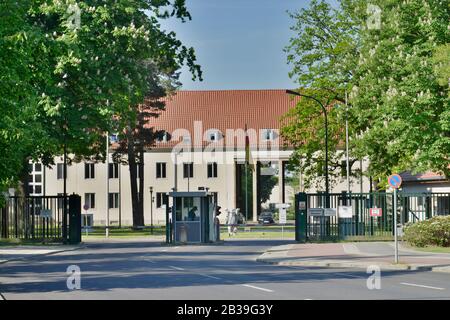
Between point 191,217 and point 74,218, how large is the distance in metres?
5.87

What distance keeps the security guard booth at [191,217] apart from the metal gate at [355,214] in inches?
174

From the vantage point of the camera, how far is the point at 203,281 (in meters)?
25.2

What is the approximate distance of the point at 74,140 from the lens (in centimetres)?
4722

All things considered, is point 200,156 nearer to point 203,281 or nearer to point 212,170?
point 212,170

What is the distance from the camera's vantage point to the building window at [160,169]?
11412cm

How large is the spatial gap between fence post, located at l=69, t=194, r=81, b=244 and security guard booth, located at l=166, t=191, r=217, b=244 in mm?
4451

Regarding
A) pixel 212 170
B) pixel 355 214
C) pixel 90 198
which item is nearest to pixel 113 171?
pixel 90 198

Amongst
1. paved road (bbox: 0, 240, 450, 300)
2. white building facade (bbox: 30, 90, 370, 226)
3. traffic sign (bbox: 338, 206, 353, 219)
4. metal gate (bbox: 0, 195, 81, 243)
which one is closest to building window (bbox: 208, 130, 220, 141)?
white building facade (bbox: 30, 90, 370, 226)

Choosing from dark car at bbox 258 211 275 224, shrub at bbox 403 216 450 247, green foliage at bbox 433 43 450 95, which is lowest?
dark car at bbox 258 211 275 224

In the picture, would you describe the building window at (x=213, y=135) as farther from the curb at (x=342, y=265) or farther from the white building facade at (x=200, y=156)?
the curb at (x=342, y=265)

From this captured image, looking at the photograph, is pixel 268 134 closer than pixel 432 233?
No

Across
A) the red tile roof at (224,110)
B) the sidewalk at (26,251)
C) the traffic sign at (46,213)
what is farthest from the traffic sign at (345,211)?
the red tile roof at (224,110)

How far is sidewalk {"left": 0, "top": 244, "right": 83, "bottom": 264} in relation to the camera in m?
40.7

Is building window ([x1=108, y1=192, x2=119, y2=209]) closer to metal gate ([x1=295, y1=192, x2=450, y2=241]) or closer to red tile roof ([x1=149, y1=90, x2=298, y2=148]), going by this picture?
red tile roof ([x1=149, y1=90, x2=298, y2=148])
